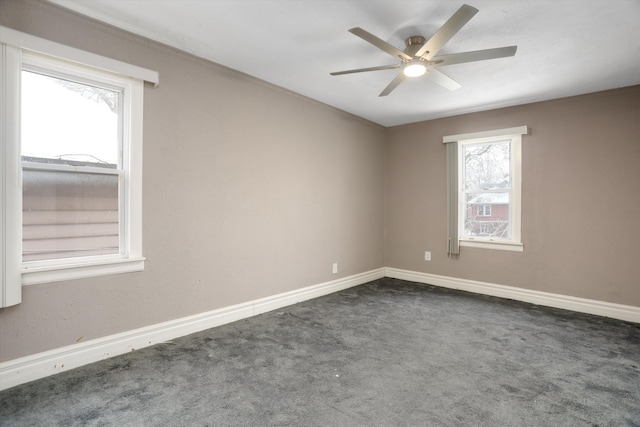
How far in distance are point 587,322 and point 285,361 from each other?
3.11 m

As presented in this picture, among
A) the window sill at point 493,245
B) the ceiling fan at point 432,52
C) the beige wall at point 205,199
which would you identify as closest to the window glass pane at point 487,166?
the window sill at point 493,245

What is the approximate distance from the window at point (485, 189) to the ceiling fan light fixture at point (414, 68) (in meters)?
2.23

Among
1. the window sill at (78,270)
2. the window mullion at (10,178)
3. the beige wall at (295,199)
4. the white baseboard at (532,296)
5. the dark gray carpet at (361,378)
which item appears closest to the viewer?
the dark gray carpet at (361,378)

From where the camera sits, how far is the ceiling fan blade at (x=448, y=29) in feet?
5.80

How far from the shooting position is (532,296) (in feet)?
12.9

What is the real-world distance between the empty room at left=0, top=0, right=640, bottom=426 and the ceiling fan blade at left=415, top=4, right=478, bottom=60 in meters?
0.02

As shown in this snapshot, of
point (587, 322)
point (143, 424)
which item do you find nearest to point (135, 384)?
point (143, 424)

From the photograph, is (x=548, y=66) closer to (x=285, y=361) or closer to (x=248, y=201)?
(x=248, y=201)

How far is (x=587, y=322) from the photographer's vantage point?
129 inches

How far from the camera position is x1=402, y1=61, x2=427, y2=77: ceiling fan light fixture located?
8.00 feet

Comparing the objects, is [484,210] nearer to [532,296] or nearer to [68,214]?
[532,296]

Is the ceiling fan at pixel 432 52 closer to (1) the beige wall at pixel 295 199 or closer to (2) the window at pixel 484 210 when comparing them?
(1) the beige wall at pixel 295 199

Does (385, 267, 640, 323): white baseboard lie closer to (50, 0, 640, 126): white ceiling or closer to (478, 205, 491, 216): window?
(478, 205, 491, 216): window

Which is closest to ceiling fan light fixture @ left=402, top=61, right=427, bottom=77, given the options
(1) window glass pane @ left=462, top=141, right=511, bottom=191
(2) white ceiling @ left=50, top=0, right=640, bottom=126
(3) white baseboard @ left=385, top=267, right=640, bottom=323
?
(2) white ceiling @ left=50, top=0, right=640, bottom=126
